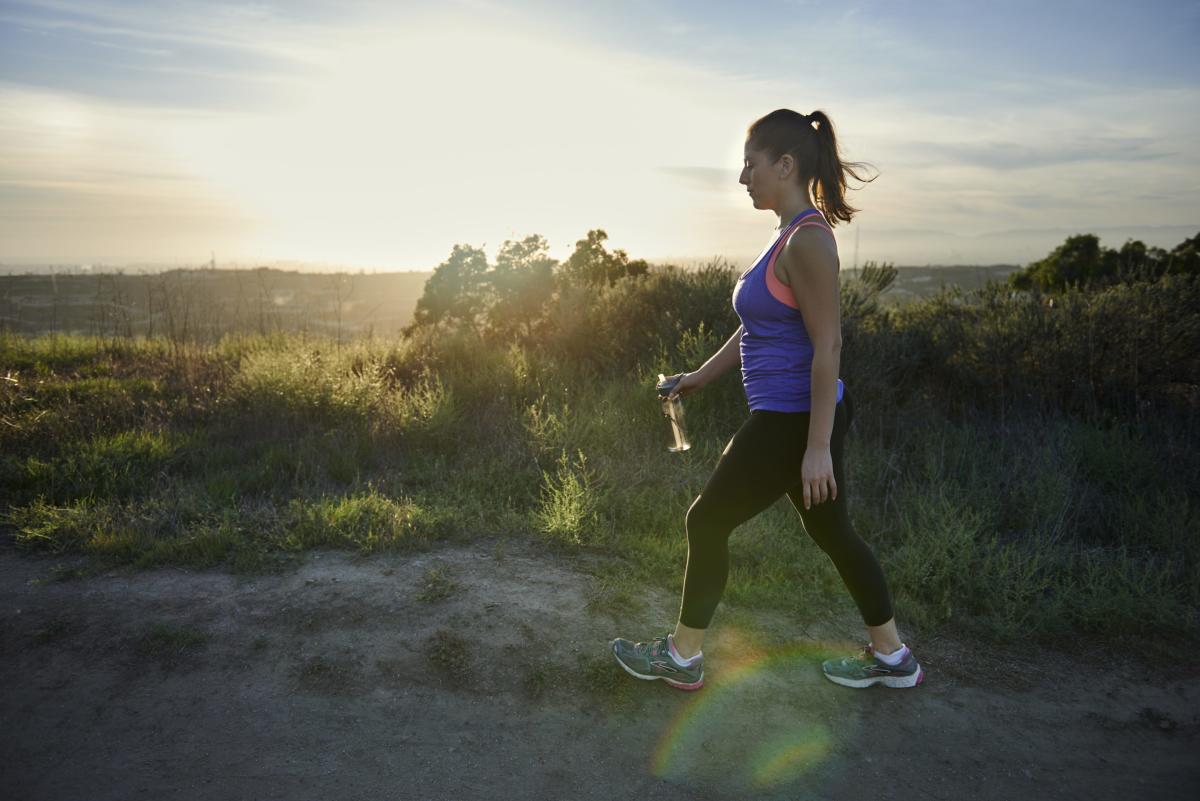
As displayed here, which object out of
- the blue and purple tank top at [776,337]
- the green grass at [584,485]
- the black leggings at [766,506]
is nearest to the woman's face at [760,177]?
the blue and purple tank top at [776,337]

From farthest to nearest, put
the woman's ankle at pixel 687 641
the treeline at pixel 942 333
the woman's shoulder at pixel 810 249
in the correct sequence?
1. the treeline at pixel 942 333
2. the woman's ankle at pixel 687 641
3. the woman's shoulder at pixel 810 249

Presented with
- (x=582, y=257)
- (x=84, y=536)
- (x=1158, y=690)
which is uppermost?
(x=582, y=257)

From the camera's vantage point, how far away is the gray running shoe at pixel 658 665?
319 centimetres

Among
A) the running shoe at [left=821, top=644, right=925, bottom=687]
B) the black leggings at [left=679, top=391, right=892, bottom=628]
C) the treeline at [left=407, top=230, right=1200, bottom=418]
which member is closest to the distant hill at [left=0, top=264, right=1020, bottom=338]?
the treeline at [left=407, top=230, right=1200, bottom=418]

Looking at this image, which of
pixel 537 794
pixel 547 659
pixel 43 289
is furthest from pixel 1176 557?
pixel 43 289

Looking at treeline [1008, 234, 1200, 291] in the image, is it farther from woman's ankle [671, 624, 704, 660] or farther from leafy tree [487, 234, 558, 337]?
woman's ankle [671, 624, 704, 660]

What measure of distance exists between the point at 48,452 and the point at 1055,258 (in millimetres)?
15705

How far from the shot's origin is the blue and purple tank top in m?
2.65

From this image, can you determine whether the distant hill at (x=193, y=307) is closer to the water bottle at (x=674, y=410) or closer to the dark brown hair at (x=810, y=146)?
the water bottle at (x=674, y=410)

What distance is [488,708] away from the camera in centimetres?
306

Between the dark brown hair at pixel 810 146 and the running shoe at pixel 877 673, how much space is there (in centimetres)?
193

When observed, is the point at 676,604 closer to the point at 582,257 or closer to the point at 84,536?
the point at 84,536

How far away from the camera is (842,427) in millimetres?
2791

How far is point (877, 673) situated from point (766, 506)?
3.33 feet
